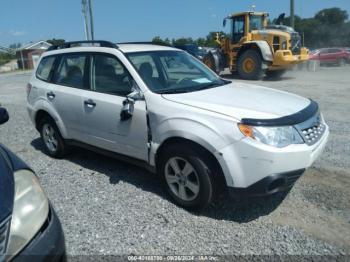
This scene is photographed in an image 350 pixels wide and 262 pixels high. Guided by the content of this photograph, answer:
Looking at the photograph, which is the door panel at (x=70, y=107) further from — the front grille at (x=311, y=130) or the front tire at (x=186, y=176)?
the front grille at (x=311, y=130)

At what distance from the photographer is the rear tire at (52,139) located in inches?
209

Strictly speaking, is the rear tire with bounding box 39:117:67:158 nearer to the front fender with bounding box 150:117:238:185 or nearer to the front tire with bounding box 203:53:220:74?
the front fender with bounding box 150:117:238:185

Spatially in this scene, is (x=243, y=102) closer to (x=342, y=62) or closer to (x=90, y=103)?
(x=90, y=103)

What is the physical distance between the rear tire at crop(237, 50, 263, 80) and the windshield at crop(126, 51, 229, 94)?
431 inches

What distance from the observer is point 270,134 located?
313cm

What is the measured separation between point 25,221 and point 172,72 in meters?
2.91

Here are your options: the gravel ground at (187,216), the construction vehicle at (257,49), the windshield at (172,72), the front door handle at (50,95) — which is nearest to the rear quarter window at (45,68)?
the front door handle at (50,95)

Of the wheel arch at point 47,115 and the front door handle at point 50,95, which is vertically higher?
the front door handle at point 50,95

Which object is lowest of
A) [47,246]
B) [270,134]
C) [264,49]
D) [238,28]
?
[47,246]

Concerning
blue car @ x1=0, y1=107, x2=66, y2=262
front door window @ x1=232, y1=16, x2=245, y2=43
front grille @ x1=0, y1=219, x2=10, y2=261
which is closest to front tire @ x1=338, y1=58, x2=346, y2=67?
front door window @ x1=232, y1=16, x2=245, y2=43

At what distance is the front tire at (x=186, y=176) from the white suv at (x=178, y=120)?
0.01 m

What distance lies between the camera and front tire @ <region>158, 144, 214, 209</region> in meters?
3.41

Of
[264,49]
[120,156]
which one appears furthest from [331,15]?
[120,156]

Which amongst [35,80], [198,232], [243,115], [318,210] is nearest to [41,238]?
[198,232]
